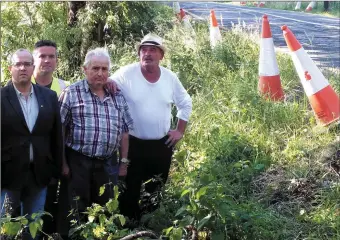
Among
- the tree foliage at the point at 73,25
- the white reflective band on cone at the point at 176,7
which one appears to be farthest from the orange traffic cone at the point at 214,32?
the white reflective band on cone at the point at 176,7

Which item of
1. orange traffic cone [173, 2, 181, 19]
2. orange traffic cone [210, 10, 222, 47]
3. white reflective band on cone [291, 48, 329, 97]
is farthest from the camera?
orange traffic cone [173, 2, 181, 19]

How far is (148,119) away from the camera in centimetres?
415

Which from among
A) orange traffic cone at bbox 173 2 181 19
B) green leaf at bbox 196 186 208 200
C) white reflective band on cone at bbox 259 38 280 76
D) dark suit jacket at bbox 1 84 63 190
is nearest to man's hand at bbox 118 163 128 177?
dark suit jacket at bbox 1 84 63 190

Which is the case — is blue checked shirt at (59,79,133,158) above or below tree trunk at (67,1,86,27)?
below

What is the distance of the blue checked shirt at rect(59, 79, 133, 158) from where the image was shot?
380 centimetres

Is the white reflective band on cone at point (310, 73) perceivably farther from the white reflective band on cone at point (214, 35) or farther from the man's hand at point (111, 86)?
the man's hand at point (111, 86)

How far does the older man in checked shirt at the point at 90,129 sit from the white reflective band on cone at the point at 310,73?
2.19 meters

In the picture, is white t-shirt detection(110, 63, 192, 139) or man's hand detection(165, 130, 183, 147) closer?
white t-shirt detection(110, 63, 192, 139)

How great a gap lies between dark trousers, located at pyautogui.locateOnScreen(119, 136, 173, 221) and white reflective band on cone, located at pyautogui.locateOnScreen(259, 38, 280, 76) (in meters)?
1.92

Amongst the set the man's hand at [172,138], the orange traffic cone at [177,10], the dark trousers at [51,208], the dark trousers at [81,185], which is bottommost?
the dark trousers at [51,208]

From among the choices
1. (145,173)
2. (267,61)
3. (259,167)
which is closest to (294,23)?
(267,61)

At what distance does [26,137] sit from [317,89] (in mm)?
2887

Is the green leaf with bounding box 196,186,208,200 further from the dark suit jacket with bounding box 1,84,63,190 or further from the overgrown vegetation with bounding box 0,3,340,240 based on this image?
the dark suit jacket with bounding box 1,84,63,190

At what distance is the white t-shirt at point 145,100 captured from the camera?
4.12 metres
